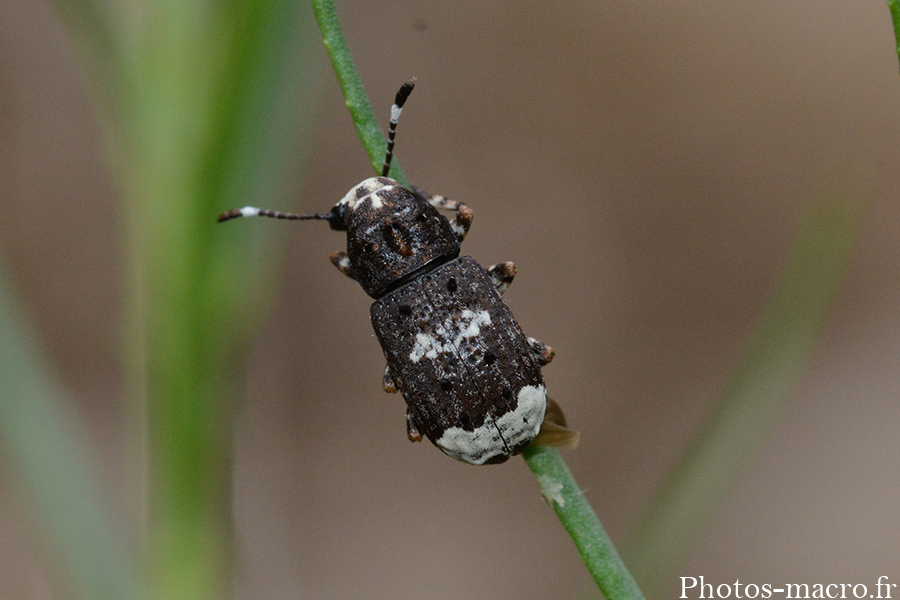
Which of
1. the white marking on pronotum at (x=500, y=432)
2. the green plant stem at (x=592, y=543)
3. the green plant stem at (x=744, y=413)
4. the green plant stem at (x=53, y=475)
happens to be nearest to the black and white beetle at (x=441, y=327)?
the white marking on pronotum at (x=500, y=432)

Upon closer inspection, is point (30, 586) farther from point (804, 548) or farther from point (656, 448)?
point (804, 548)

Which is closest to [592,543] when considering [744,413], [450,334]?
[744,413]

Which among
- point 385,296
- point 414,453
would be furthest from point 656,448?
point 385,296

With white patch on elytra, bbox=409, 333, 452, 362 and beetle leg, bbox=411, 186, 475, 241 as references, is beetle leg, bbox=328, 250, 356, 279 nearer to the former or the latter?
beetle leg, bbox=411, 186, 475, 241

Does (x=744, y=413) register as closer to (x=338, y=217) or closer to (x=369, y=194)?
(x=369, y=194)

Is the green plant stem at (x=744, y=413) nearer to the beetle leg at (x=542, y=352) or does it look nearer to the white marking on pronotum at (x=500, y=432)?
the white marking on pronotum at (x=500, y=432)
